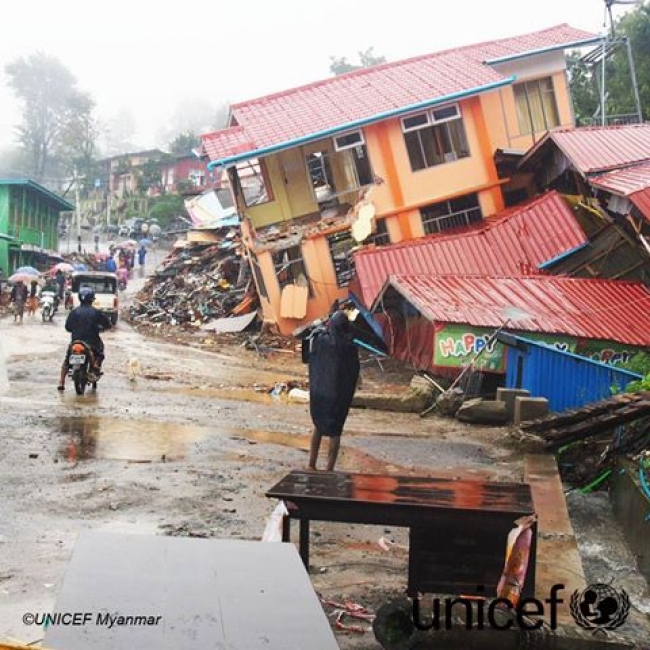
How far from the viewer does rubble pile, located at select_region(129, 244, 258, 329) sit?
1175 inches

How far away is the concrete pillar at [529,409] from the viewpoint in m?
12.6

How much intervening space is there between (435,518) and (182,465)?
4342 millimetres

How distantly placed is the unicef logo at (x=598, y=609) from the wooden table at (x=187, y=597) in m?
2.39

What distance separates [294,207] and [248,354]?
583 centimetres

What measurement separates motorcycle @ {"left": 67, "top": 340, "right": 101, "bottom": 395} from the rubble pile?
1539 cm

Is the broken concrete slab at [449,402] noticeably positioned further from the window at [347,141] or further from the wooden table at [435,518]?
the window at [347,141]

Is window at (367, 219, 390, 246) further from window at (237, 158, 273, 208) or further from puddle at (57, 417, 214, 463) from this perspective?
Result: puddle at (57, 417, 214, 463)

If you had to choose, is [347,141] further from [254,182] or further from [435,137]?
[254,182]

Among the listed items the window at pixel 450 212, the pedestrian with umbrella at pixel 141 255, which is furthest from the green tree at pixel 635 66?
the pedestrian with umbrella at pixel 141 255

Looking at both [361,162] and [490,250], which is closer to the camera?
[490,250]

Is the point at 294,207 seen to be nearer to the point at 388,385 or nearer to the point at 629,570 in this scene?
the point at 388,385

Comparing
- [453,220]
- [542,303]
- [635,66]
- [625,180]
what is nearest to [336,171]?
[453,220]

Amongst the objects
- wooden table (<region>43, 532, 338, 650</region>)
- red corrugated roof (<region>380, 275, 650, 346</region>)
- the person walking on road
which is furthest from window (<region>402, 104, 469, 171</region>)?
wooden table (<region>43, 532, 338, 650</region>)

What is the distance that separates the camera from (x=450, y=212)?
87.1ft
